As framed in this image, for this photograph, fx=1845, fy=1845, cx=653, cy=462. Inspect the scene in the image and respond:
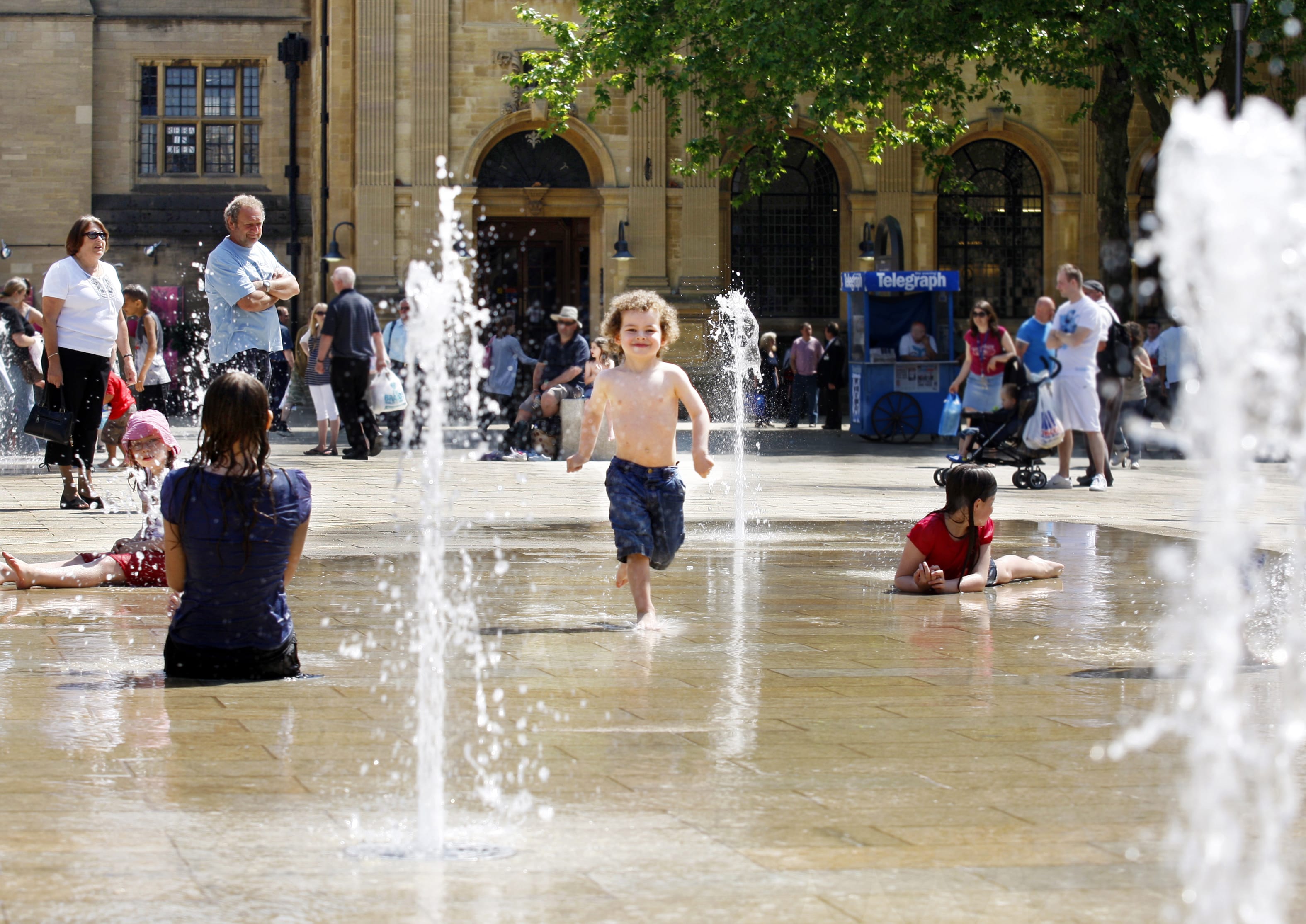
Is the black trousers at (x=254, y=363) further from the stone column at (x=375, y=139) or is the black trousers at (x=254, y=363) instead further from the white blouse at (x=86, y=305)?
the stone column at (x=375, y=139)

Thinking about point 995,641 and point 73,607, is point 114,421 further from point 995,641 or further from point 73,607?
point 995,641

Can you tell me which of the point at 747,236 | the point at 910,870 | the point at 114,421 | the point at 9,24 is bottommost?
the point at 910,870

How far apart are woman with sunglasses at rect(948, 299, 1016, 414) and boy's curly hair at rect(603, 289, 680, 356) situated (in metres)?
10.6

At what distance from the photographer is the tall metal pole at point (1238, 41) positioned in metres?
22.2

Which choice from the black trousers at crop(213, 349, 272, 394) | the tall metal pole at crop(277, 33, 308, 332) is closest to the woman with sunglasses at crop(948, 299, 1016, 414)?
the black trousers at crop(213, 349, 272, 394)

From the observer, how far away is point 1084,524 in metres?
12.6

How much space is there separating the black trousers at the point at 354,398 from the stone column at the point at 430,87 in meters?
13.4

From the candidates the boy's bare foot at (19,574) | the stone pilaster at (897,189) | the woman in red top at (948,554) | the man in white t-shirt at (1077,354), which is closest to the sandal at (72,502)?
the boy's bare foot at (19,574)

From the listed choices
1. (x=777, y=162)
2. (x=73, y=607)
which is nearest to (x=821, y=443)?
(x=777, y=162)

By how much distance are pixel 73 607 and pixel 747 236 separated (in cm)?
2708

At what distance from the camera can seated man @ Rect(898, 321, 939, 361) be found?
26.4 m

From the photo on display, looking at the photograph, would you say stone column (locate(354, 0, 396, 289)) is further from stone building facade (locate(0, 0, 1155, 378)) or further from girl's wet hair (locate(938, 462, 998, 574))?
girl's wet hair (locate(938, 462, 998, 574))

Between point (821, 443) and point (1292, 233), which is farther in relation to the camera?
point (821, 443)

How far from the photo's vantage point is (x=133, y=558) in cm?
858
